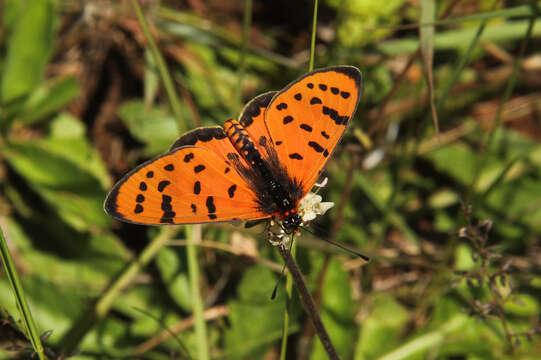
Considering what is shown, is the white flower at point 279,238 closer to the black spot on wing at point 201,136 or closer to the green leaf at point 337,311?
the black spot on wing at point 201,136

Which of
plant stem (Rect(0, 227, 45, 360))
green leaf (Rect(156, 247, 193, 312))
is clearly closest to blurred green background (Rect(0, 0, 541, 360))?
green leaf (Rect(156, 247, 193, 312))

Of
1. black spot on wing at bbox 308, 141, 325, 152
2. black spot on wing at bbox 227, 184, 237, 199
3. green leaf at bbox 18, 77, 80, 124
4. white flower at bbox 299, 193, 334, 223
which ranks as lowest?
black spot on wing at bbox 227, 184, 237, 199

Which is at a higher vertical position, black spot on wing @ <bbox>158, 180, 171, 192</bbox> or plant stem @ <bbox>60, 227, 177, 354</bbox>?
black spot on wing @ <bbox>158, 180, 171, 192</bbox>

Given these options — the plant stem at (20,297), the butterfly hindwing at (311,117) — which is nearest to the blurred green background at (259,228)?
the butterfly hindwing at (311,117)

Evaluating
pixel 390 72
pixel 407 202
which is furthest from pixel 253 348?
pixel 390 72

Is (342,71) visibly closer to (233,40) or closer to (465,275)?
(465,275)

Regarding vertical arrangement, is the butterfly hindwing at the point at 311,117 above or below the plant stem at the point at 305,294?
above

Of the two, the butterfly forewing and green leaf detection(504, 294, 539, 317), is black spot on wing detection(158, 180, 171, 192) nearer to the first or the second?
the butterfly forewing
